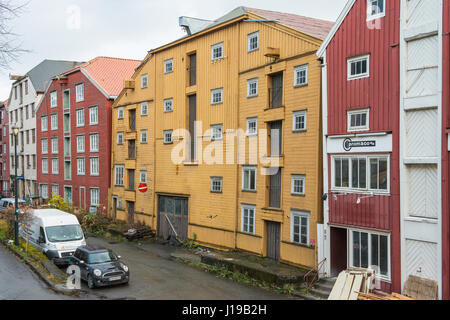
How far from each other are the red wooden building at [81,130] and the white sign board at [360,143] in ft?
86.4

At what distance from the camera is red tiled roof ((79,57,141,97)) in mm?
43569

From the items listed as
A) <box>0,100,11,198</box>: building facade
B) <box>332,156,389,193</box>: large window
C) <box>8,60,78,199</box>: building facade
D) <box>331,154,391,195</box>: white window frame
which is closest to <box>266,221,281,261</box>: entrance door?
<box>331,154,391,195</box>: white window frame

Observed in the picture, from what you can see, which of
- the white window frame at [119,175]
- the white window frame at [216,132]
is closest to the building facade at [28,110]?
the white window frame at [119,175]

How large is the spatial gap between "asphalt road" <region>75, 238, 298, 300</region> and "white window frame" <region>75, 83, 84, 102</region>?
2372cm

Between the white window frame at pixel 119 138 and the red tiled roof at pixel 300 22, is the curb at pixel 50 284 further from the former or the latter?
the white window frame at pixel 119 138

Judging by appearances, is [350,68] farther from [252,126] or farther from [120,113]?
[120,113]

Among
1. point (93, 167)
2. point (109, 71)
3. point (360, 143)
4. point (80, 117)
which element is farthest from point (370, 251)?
point (80, 117)

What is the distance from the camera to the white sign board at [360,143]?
1839 centimetres

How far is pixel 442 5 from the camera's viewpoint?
16.5 meters

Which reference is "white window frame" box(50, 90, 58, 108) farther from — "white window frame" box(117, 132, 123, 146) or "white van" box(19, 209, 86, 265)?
"white van" box(19, 209, 86, 265)

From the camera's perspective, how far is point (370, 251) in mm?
18969

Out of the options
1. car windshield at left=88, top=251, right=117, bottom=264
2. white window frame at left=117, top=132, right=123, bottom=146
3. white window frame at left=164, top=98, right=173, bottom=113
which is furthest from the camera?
white window frame at left=117, top=132, right=123, bottom=146

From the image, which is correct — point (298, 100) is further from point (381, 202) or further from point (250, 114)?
point (381, 202)
